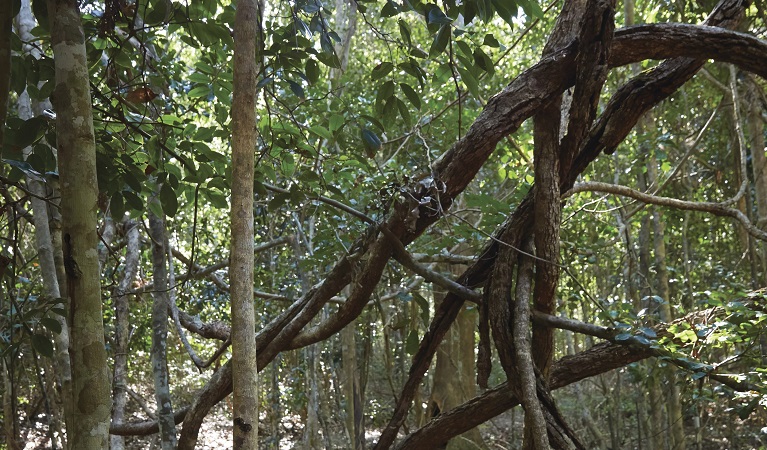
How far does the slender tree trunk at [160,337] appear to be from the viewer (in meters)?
2.64

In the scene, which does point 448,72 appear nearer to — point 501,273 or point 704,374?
point 501,273

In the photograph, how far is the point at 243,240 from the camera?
154 cm

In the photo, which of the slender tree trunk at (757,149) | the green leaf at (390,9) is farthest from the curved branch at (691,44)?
the slender tree trunk at (757,149)

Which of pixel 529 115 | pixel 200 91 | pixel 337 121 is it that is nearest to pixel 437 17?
pixel 529 115

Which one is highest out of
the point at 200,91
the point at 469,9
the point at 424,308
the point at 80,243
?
the point at 200,91

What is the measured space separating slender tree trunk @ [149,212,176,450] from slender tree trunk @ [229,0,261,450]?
1240mm

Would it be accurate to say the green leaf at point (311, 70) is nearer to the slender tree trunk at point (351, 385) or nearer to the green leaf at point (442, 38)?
the green leaf at point (442, 38)

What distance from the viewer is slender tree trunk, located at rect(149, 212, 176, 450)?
8.67ft

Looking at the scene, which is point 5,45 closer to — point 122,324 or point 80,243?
point 80,243

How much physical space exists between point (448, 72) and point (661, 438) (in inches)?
225

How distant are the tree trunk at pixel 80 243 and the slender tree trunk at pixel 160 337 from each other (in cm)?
123

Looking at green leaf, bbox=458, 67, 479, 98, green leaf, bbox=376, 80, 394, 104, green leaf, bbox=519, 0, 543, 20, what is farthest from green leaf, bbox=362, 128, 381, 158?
green leaf, bbox=519, 0, 543, 20

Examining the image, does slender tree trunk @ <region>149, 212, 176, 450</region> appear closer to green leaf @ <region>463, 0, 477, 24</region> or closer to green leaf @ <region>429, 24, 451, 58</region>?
green leaf @ <region>429, 24, 451, 58</region>

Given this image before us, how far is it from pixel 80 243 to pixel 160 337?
5.02 ft
